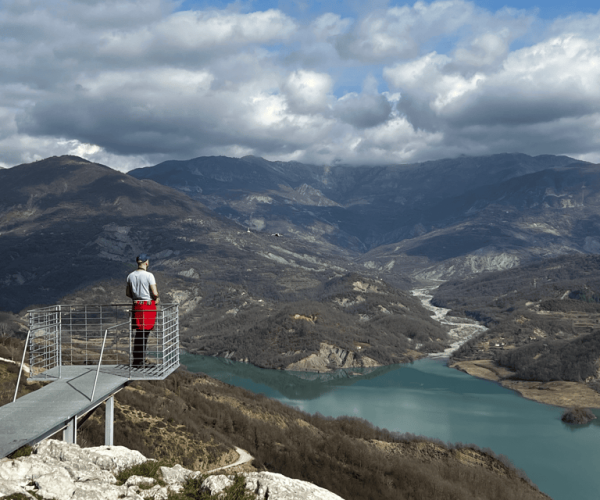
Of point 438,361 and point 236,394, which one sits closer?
point 236,394

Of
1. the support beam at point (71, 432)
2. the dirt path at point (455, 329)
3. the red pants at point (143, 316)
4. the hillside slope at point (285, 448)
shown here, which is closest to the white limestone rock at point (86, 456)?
the support beam at point (71, 432)

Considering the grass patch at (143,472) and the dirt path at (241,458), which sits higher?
the grass patch at (143,472)

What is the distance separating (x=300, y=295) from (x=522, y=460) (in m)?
100

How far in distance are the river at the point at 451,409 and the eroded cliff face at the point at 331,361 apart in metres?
2.12

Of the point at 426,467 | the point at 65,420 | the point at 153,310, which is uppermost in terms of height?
the point at 153,310

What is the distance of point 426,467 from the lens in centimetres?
2286

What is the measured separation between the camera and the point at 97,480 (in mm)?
6688

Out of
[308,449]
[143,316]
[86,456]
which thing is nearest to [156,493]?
[86,456]

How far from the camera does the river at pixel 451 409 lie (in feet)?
125

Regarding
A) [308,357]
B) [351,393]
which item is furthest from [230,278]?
[351,393]

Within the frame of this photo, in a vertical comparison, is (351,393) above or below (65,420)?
below

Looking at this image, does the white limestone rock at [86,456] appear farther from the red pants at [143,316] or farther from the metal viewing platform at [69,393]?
the red pants at [143,316]

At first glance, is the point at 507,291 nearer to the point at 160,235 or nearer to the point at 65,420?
the point at 160,235

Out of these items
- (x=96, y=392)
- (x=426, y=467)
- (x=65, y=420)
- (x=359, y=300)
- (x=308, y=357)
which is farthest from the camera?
(x=359, y=300)
